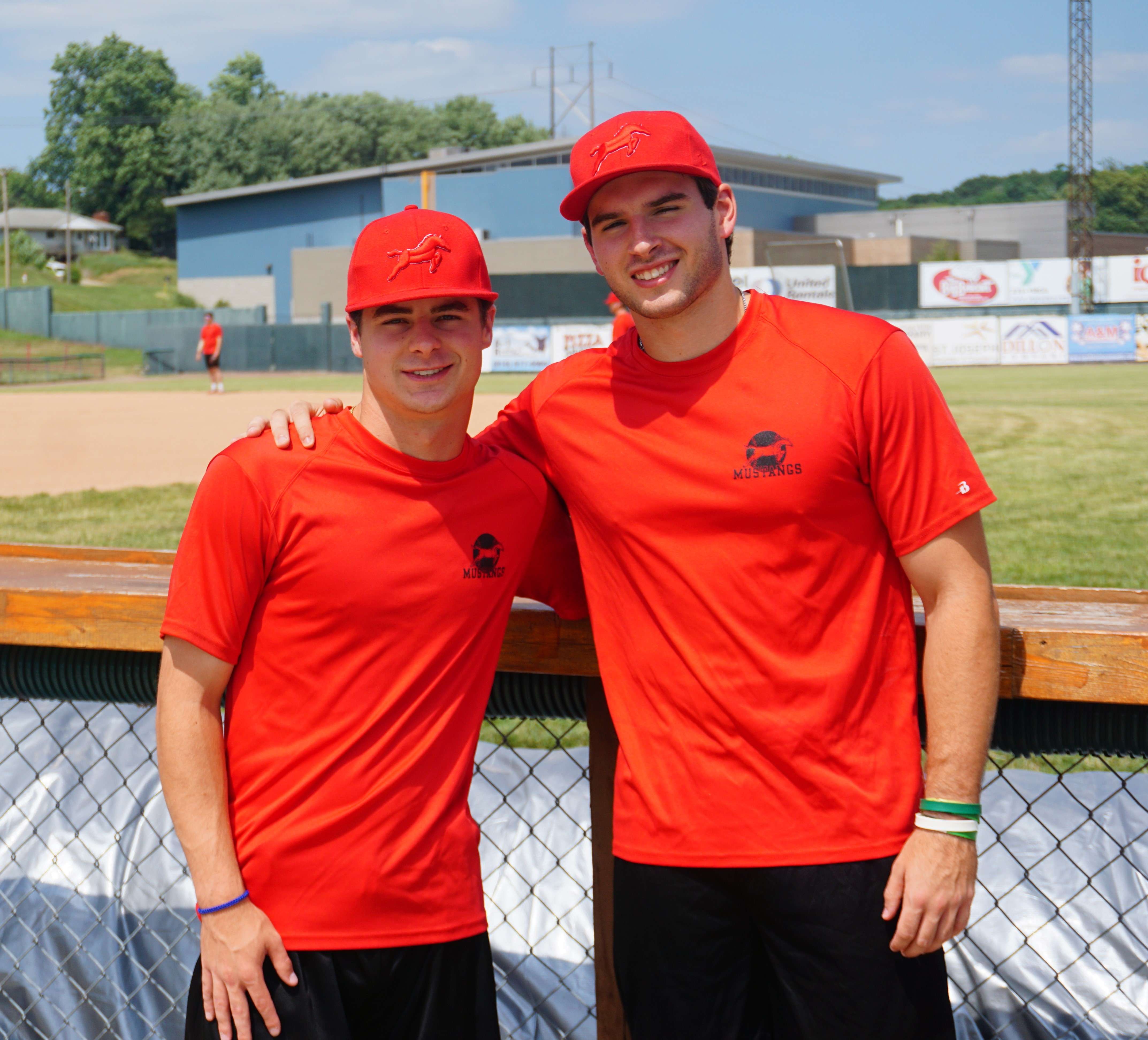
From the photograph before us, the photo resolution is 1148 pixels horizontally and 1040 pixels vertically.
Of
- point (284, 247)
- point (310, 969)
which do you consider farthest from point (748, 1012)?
point (284, 247)

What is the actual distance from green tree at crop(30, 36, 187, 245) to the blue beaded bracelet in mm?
116129

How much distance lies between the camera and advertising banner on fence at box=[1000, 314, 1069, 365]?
42.7m

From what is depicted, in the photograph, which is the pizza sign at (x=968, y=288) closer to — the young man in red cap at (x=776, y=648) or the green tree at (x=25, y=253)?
the young man in red cap at (x=776, y=648)

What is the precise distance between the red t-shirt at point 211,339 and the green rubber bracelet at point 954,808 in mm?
33854

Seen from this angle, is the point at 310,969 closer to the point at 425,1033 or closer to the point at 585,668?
the point at 425,1033

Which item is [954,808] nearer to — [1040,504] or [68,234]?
[1040,504]

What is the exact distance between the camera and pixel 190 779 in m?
2.18

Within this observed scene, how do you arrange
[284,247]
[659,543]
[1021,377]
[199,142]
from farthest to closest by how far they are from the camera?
[199,142], [284,247], [1021,377], [659,543]

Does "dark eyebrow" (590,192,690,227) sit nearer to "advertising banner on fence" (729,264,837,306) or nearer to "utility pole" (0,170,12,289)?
"advertising banner on fence" (729,264,837,306)

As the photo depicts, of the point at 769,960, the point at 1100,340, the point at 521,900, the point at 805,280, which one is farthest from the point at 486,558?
the point at 805,280

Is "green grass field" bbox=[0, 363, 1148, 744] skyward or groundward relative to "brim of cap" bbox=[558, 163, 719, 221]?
groundward

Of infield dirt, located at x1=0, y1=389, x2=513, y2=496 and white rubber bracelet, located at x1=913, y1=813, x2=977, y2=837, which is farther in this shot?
infield dirt, located at x1=0, y1=389, x2=513, y2=496

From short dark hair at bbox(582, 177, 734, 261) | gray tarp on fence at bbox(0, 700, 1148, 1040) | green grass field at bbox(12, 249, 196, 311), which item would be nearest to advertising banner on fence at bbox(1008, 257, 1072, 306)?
green grass field at bbox(12, 249, 196, 311)

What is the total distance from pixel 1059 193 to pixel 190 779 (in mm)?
132689
